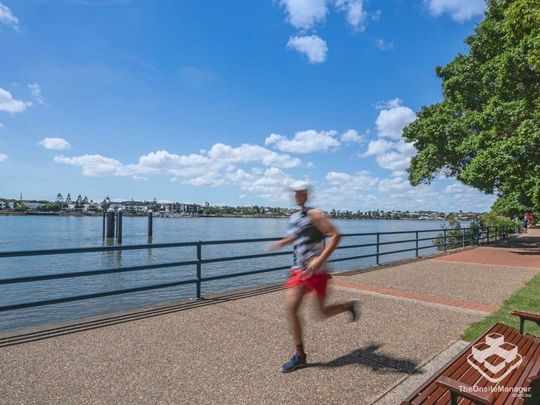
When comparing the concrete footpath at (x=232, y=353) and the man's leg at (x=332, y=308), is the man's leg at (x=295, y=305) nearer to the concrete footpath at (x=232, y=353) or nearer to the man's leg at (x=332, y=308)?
the man's leg at (x=332, y=308)

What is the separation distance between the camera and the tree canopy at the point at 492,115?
1576 centimetres

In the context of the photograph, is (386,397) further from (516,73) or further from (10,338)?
(516,73)

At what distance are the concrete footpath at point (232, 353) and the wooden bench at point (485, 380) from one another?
0.73 meters

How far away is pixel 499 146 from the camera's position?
16781mm

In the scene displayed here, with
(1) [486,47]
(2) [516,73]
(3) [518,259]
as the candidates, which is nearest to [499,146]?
(2) [516,73]

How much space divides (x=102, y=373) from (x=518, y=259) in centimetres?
1560

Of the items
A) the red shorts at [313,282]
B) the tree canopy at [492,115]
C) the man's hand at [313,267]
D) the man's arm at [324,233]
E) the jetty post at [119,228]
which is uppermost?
the tree canopy at [492,115]

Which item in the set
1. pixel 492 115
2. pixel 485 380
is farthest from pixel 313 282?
pixel 492 115

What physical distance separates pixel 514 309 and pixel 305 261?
4745 millimetres

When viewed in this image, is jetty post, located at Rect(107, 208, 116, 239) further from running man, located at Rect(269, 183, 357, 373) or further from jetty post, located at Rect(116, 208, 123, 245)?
running man, located at Rect(269, 183, 357, 373)

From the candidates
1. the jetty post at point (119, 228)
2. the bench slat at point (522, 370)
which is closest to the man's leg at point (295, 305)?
the bench slat at point (522, 370)

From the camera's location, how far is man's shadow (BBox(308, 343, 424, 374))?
429cm

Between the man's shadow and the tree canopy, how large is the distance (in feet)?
30.8

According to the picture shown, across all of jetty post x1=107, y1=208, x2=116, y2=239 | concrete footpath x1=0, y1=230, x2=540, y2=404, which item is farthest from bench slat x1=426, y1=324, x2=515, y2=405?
jetty post x1=107, y1=208, x2=116, y2=239
